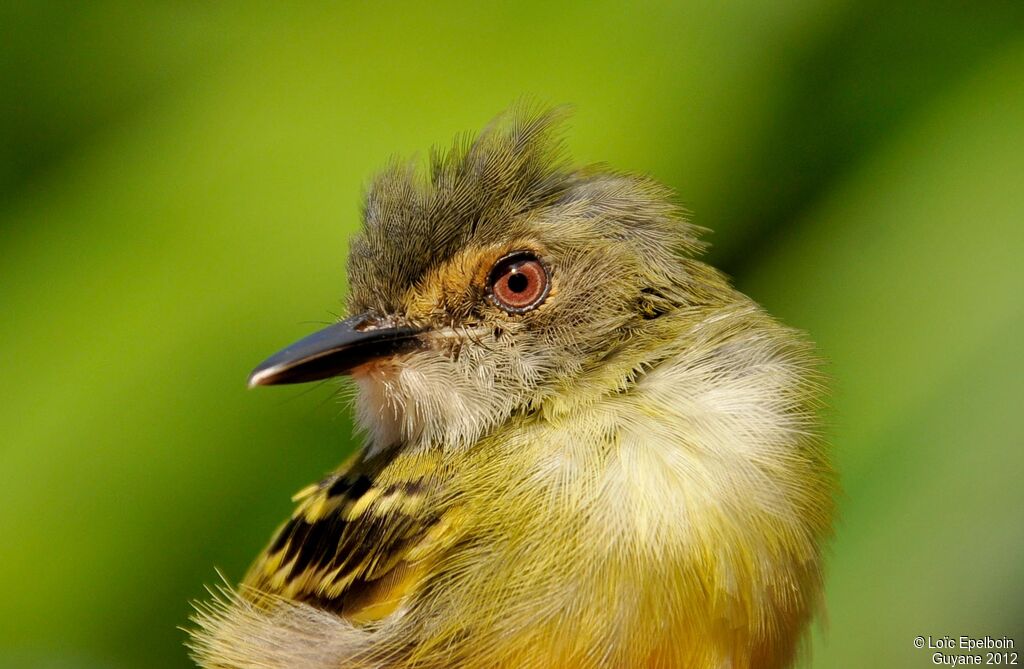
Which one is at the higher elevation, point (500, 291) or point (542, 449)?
point (500, 291)

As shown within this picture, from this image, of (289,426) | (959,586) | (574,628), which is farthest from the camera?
(289,426)

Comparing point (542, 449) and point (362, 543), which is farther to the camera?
point (362, 543)

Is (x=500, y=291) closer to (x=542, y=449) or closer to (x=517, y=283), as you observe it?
(x=517, y=283)

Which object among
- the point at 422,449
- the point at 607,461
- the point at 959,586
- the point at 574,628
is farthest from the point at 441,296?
the point at 959,586

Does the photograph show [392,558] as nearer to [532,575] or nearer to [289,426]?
[532,575]

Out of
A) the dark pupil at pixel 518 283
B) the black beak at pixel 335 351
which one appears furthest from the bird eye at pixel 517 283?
the black beak at pixel 335 351

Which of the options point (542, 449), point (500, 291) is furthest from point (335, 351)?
point (542, 449)
